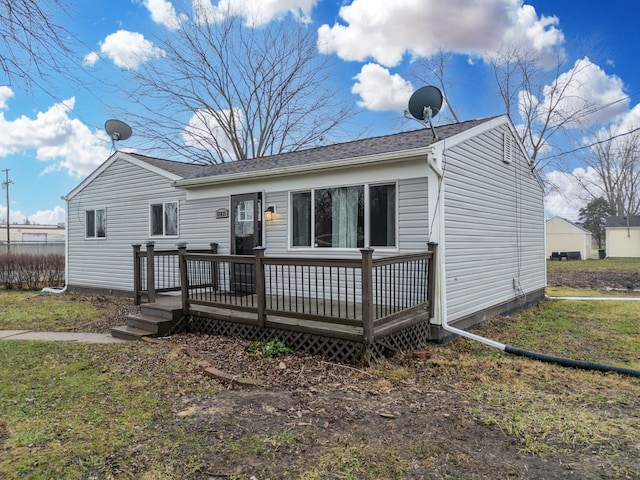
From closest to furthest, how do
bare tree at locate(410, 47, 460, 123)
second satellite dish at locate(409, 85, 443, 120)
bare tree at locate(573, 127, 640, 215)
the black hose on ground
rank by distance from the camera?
1. the black hose on ground
2. second satellite dish at locate(409, 85, 443, 120)
3. bare tree at locate(410, 47, 460, 123)
4. bare tree at locate(573, 127, 640, 215)

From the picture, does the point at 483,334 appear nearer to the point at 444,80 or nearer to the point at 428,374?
the point at 428,374

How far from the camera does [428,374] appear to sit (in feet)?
15.2

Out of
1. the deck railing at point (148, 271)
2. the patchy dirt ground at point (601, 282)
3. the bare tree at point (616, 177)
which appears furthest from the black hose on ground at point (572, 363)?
the bare tree at point (616, 177)

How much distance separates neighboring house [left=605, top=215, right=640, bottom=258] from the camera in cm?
3017

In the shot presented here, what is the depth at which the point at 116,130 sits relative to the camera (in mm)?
11328

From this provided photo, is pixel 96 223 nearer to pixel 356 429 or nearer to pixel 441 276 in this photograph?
pixel 441 276

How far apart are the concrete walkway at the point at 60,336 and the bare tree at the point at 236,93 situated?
15.4 meters

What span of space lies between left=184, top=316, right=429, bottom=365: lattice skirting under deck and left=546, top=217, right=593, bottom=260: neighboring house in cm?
3045

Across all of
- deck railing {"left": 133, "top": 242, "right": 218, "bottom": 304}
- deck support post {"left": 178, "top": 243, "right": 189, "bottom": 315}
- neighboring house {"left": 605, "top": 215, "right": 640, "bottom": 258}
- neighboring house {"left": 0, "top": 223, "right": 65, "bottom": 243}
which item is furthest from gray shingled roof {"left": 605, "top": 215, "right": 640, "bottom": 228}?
neighboring house {"left": 0, "top": 223, "right": 65, "bottom": 243}

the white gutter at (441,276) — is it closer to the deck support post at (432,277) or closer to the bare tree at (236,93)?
the deck support post at (432,277)

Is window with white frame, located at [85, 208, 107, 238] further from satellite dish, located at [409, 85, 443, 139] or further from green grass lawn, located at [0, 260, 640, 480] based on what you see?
satellite dish, located at [409, 85, 443, 139]

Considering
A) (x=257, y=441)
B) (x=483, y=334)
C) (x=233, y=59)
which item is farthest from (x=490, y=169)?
(x=233, y=59)

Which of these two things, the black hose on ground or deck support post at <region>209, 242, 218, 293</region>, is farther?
deck support post at <region>209, 242, 218, 293</region>

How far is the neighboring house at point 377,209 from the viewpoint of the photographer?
6.10 m
